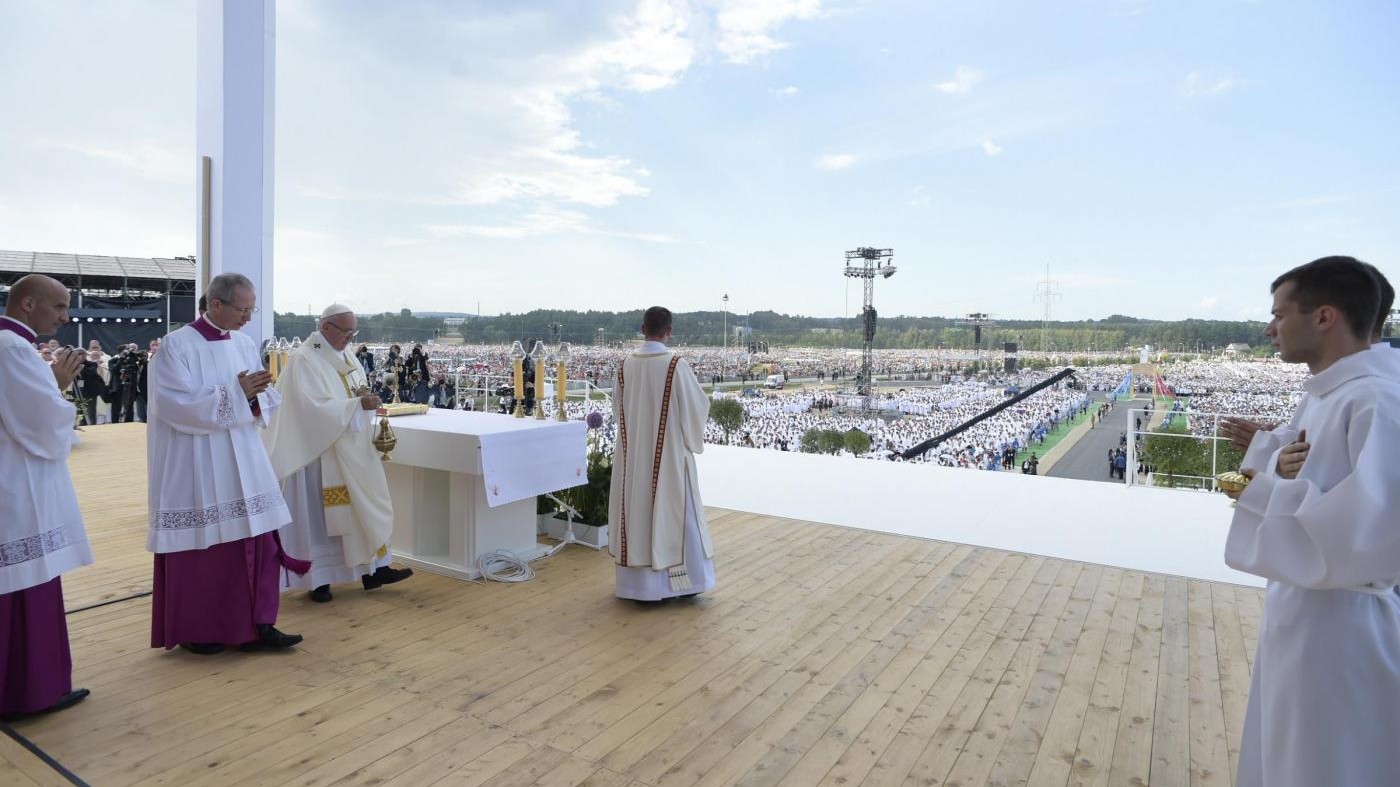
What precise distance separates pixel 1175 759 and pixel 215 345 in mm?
4155

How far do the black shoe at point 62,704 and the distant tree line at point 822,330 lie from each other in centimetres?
574

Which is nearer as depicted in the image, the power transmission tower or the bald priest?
the bald priest

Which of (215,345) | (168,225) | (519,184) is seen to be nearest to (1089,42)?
(519,184)

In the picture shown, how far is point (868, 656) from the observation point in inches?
148

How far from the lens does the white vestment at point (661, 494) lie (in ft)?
14.4

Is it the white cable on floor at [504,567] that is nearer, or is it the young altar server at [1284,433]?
the young altar server at [1284,433]

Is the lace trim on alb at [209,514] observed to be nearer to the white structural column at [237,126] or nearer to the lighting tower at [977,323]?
the white structural column at [237,126]

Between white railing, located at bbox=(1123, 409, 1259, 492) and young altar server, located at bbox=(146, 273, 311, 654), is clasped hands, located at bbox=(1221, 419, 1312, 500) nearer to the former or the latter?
young altar server, located at bbox=(146, 273, 311, 654)

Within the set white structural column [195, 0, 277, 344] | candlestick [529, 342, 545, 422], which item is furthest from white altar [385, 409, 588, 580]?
white structural column [195, 0, 277, 344]

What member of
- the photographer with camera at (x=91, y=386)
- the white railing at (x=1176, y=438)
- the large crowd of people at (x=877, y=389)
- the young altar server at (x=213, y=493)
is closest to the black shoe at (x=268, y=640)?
the young altar server at (x=213, y=493)

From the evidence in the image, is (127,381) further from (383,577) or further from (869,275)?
(869,275)

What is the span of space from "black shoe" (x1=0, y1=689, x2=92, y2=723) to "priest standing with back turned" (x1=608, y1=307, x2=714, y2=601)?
235 cm

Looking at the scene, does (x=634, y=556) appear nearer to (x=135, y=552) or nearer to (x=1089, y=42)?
(x=135, y=552)

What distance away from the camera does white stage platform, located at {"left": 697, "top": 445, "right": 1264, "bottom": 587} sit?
18.7 feet
